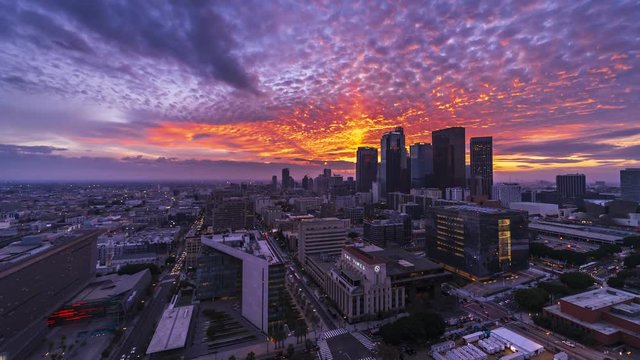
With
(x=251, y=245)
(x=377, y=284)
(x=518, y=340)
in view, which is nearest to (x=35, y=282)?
(x=251, y=245)

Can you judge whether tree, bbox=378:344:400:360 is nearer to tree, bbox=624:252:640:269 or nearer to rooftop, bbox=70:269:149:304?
rooftop, bbox=70:269:149:304

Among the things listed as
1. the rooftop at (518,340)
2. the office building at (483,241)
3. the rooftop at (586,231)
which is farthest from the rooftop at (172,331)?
the rooftop at (586,231)

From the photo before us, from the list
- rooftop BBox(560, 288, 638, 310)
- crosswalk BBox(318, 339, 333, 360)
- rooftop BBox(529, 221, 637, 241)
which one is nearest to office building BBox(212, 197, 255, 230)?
crosswalk BBox(318, 339, 333, 360)

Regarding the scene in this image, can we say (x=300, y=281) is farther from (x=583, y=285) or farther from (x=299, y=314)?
(x=583, y=285)

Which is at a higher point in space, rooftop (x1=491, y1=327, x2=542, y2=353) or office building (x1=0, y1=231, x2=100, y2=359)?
office building (x1=0, y1=231, x2=100, y2=359)

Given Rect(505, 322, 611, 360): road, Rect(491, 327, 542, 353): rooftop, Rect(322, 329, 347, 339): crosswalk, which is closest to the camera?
Rect(491, 327, 542, 353): rooftop

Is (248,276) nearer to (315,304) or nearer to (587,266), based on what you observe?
(315,304)

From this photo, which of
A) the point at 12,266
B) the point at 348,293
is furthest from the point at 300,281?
the point at 12,266
